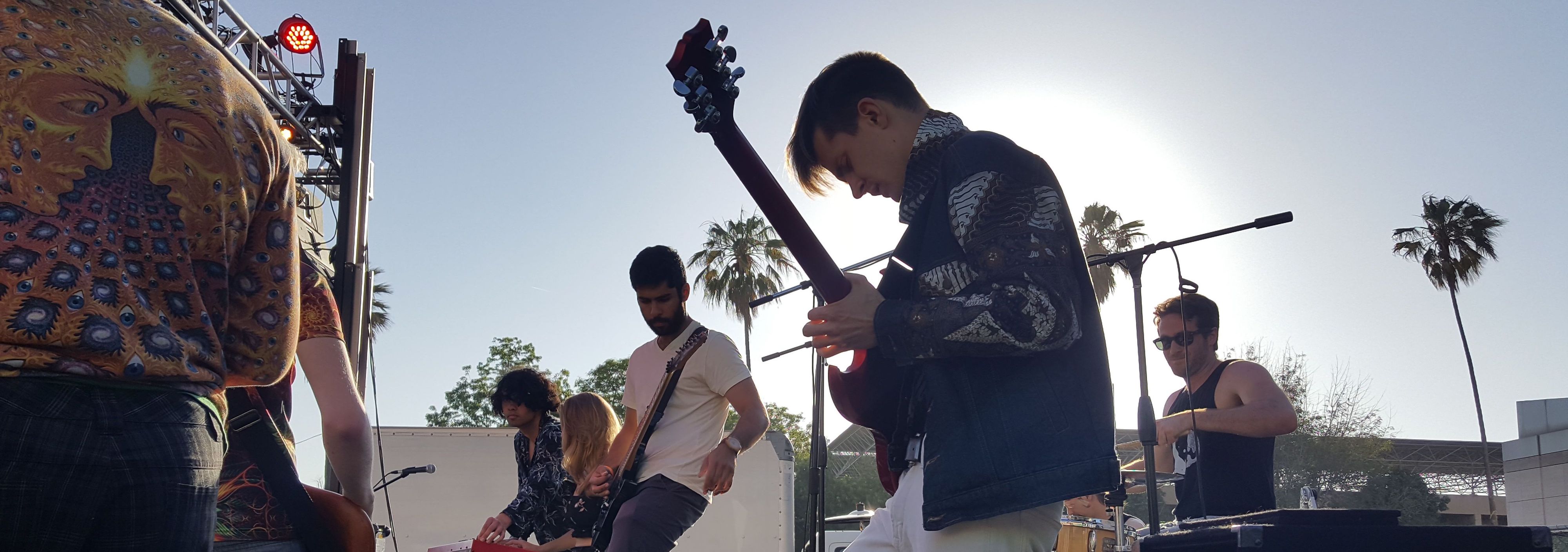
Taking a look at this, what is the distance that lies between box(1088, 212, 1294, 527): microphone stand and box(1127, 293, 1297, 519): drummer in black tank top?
0.07 m

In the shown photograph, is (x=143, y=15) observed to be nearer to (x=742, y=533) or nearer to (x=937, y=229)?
A: (x=937, y=229)

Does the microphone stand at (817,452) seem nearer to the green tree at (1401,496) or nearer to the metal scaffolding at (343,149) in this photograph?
the metal scaffolding at (343,149)

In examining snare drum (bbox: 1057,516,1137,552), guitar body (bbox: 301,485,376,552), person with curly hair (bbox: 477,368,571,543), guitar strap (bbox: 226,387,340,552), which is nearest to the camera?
guitar strap (bbox: 226,387,340,552)

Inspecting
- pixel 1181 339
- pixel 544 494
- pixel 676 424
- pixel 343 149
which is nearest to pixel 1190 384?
pixel 1181 339

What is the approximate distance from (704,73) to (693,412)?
7.80ft

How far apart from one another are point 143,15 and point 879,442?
5.93 ft

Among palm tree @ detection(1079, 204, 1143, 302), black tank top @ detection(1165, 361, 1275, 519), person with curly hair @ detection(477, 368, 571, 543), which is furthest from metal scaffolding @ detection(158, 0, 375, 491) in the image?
palm tree @ detection(1079, 204, 1143, 302)

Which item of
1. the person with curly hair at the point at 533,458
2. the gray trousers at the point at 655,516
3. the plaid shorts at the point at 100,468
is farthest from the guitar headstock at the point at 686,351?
the plaid shorts at the point at 100,468

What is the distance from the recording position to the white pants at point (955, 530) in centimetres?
196

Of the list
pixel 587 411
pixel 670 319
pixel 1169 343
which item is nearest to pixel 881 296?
pixel 670 319

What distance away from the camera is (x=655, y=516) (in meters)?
4.26

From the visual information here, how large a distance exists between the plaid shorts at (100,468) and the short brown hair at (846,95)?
55.4 inches

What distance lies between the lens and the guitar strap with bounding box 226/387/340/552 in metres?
1.90

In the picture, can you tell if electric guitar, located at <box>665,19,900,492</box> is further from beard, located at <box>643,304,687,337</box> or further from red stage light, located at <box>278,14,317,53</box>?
red stage light, located at <box>278,14,317,53</box>
